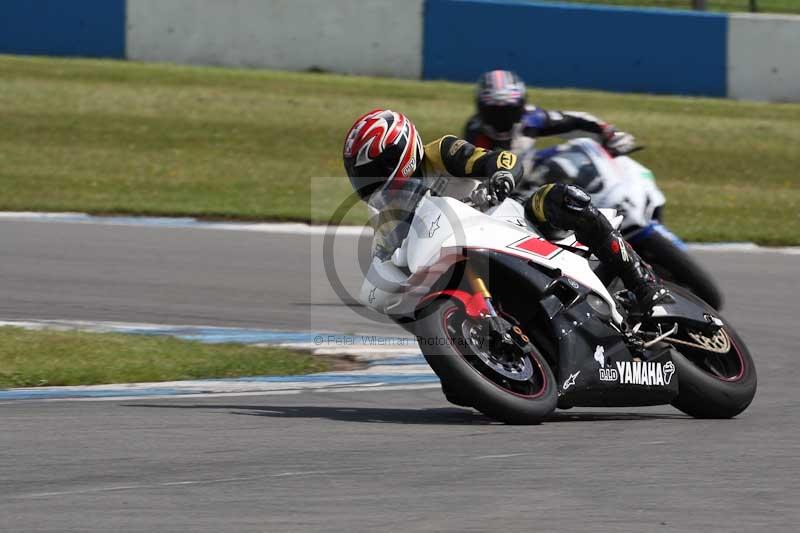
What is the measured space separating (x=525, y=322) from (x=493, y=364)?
1.45ft

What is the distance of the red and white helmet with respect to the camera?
19.7ft

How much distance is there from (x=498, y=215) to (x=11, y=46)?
16.9 meters

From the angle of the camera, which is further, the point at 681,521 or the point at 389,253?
the point at 389,253

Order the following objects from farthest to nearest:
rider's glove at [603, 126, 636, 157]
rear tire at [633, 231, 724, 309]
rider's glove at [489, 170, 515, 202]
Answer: rider's glove at [603, 126, 636, 157] < rear tire at [633, 231, 724, 309] < rider's glove at [489, 170, 515, 202]

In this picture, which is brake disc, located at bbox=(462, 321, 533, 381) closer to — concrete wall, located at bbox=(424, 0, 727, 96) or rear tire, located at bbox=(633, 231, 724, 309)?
rear tire, located at bbox=(633, 231, 724, 309)

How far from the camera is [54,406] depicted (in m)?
6.37

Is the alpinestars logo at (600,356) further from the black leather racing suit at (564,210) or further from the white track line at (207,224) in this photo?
the white track line at (207,224)

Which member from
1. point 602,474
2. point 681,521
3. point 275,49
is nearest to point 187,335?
point 602,474

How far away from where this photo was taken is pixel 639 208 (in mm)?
7766

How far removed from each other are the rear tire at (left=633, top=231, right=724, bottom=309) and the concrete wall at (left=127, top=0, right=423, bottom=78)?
1355 cm

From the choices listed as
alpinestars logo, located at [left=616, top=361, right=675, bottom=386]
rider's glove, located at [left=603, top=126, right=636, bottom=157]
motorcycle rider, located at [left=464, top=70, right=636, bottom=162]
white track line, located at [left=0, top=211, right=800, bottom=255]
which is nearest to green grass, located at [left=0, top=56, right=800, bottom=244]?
white track line, located at [left=0, top=211, right=800, bottom=255]

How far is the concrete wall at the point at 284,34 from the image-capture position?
21000mm

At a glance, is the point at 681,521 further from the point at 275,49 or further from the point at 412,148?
the point at 275,49

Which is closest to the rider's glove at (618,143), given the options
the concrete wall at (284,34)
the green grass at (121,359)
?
the green grass at (121,359)
